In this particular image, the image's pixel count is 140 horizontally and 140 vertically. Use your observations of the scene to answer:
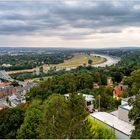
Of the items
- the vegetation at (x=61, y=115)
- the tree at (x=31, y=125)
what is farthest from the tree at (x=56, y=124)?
the tree at (x=31, y=125)

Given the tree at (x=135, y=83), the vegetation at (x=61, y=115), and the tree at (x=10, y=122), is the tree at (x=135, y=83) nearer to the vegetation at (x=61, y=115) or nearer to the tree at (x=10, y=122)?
the vegetation at (x=61, y=115)

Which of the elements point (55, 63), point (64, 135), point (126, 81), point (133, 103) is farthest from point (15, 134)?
point (55, 63)

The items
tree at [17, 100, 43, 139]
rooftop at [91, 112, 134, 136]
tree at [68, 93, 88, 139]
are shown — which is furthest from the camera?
tree at [17, 100, 43, 139]

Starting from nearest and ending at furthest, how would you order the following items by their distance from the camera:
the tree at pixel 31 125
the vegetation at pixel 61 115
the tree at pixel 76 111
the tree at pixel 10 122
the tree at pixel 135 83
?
the vegetation at pixel 61 115, the tree at pixel 76 111, the tree at pixel 31 125, the tree at pixel 10 122, the tree at pixel 135 83

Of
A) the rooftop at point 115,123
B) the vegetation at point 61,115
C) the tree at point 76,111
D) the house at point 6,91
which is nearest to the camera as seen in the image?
the vegetation at point 61,115

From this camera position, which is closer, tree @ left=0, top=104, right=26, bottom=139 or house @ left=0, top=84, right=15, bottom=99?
tree @ left=0, top=104, right=26, bottom=139

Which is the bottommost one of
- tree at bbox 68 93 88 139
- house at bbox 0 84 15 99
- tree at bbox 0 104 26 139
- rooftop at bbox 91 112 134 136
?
house at bbox 0 84 15 99

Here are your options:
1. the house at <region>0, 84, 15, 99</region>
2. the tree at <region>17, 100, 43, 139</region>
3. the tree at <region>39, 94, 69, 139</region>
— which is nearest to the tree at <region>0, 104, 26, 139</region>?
the tree at <region>17, 100, 43, 139</region>

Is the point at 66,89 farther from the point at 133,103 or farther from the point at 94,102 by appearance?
the point at 133,103

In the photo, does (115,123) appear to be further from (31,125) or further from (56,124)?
(56,124)

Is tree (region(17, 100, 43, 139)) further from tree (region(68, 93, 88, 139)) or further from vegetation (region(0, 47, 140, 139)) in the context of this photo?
tree (region(68, 93, 88, 139))

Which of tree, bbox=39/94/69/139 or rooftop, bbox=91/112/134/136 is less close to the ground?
tree, bbox=39/94/69/139
